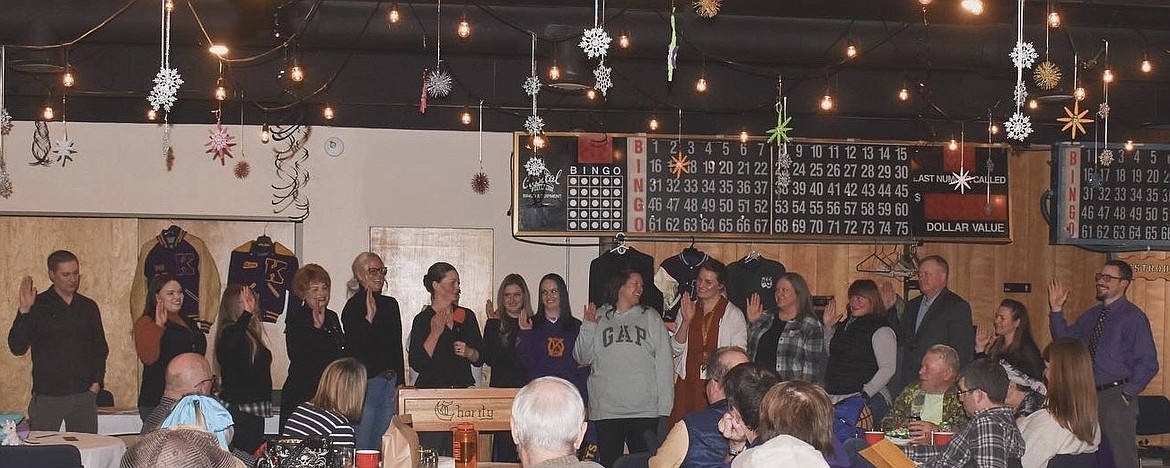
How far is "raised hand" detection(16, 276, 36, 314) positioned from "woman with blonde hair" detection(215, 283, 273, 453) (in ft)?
4.51

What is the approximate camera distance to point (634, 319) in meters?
7.19

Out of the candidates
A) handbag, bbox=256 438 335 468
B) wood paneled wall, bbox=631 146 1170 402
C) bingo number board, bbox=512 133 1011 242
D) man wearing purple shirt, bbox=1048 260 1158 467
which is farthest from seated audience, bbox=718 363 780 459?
wood paneled wall, bbox=631 146 1170 402

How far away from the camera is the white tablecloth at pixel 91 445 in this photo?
5363mm

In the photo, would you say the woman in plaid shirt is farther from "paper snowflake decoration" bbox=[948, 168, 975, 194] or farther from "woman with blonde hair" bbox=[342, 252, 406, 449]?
"woman with blonde hair" bbox=[342, 252, 406, 449]

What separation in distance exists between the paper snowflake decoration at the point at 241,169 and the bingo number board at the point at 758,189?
2042 mm

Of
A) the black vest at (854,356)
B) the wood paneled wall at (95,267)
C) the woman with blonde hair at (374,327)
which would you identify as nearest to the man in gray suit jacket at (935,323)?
the black vest at (854,356)

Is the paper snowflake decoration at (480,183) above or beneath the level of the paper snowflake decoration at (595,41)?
beneath

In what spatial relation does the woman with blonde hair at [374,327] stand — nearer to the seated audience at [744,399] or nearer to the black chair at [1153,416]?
the seated audience at [744,399]

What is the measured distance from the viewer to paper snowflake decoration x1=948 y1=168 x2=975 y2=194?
27.8 ft

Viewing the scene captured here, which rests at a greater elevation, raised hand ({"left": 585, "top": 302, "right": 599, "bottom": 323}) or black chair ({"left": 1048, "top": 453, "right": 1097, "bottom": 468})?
raised hand ({"left": 585, "top": 302, "right": 599, "bottom": 323})

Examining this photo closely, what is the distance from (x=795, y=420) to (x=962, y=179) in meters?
5.02

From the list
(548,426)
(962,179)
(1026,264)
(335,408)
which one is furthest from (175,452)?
(1026,264)

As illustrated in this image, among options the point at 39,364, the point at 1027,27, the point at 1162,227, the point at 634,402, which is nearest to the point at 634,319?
the point at 634,402

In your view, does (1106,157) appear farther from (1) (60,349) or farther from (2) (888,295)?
(1) (60,349)
